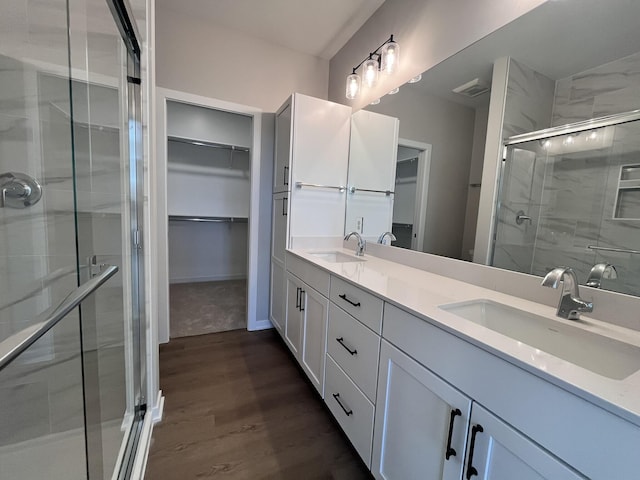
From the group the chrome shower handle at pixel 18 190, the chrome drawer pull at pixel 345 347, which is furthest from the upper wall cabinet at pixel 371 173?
the chrome shower handle at pixel 18 190

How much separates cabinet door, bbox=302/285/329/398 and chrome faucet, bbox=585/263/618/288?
1.08m

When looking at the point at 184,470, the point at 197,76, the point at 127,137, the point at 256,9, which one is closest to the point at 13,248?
the point at 127,137

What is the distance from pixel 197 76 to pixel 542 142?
7.87ft

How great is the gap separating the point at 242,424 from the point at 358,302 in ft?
3.15

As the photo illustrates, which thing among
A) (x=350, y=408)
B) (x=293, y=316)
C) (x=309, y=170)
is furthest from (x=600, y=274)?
(x=309, y=170)

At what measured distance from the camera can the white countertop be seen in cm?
49

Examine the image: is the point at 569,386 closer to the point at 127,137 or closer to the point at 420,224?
the point at 420,224

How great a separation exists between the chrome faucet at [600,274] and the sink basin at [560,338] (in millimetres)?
219

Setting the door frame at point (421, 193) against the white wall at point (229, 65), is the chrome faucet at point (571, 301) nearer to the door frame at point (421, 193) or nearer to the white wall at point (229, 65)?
the door frame at point (421, 193)

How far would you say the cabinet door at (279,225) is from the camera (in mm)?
2199

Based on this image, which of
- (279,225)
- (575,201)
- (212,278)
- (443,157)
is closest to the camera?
(575,201)

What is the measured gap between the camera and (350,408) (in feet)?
4.07

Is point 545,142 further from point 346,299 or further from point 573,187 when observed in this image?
point 346,299

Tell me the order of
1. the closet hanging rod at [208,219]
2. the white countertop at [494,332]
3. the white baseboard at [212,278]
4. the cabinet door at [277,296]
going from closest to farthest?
the white countertop at [494,332] → the cabinet door at [277,296] → the closet hanging rod at [208,219] → the white baseboard at [212,278]
